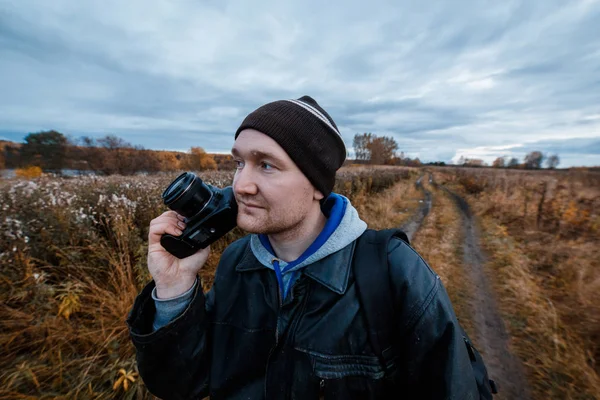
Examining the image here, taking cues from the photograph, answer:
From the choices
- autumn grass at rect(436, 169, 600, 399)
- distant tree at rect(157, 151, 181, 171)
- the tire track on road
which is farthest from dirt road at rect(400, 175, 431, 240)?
distant tree at rect(157, 151, 181, 171)

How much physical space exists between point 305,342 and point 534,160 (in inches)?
1920

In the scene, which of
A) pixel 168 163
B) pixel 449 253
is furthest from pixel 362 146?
pixel 449 253

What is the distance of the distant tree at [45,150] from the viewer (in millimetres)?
25214

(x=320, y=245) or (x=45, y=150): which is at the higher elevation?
(x=320, y=245)

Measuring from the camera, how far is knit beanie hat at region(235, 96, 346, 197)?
4.60ft

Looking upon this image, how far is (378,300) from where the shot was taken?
48.2 inches

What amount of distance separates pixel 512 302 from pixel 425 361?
4353mm

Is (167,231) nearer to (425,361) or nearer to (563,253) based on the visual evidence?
(425,361)

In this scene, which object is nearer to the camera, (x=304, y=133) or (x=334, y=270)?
(x=334, y=270)

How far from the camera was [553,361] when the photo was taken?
9.26 ft

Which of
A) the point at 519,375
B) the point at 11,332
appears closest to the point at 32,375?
the point at 11,332

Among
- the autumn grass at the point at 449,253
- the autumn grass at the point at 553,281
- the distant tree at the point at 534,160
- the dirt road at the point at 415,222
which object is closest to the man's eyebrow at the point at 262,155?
the autumn grass at the point at 553,281

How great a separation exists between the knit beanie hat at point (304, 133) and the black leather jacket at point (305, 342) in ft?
1.65

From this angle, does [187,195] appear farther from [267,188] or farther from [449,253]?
[449,253]
